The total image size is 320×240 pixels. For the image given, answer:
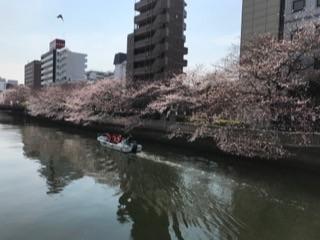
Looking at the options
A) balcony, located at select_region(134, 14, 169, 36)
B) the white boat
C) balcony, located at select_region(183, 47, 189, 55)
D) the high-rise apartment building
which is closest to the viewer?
the white boat

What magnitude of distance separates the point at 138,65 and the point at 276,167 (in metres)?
42.5

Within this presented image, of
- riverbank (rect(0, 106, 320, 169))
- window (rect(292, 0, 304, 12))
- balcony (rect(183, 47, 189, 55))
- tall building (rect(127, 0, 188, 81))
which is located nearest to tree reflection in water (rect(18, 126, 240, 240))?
riverbank (rect(0, 106, 320, 169))

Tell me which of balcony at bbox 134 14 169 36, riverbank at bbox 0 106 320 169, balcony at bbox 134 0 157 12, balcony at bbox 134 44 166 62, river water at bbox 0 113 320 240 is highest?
balcony at bbox 134 0 157 12

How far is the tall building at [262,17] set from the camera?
4000 cm

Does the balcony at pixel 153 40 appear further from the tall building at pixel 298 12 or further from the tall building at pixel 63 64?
the tall building at pixel 63 64

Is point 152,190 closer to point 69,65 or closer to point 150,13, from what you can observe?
point 150,13

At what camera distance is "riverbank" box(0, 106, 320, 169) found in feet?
66.5

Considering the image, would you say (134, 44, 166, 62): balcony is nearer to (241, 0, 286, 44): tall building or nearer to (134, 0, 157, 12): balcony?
(134, 0, 157, 12): balcony

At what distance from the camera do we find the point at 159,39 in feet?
185

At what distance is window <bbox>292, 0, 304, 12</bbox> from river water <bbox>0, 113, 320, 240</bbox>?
723 inches

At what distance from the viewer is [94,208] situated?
558 inches

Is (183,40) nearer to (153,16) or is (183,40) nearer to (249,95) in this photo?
(153,16)

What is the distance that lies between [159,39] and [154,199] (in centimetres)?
4349

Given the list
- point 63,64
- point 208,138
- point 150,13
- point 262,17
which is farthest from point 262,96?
point 63,64
